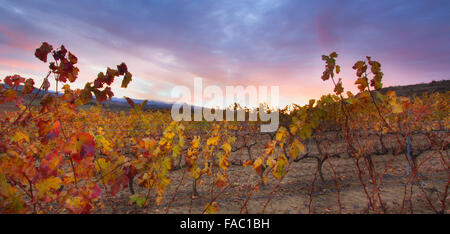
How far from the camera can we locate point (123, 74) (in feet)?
4.39

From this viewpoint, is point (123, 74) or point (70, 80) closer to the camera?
point (123, 74)

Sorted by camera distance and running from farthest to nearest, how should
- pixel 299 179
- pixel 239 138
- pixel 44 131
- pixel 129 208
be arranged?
pixel 239 138 → pixel 299 179 → pixel 129 208 → pixel 44 131

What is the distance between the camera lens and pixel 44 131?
1436 mm

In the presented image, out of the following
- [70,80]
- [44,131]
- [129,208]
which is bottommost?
[129,208]
